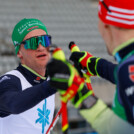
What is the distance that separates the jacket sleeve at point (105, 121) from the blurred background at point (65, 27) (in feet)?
20.8

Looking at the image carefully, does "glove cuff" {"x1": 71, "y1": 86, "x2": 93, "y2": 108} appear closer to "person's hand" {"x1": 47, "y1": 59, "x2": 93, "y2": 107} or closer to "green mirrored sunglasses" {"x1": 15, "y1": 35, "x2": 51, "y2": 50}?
"person's hand" {"x1": 47, "y1": 59, "x2": 93, "y2": 107}

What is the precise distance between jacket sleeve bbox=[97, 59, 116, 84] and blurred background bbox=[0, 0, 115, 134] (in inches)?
213

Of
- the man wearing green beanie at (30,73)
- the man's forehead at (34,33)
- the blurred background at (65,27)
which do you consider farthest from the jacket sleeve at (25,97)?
the blurred background at (65,27)

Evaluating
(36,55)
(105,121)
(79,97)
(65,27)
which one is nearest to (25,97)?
(79,97)

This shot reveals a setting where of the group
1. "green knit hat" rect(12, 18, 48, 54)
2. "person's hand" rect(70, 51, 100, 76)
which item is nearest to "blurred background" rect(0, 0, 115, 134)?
"green knit hat" rect(12, 18, 48, 54)

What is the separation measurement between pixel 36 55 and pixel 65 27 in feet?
30.3

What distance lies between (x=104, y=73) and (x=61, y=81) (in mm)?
1098

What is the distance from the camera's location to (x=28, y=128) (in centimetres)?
271

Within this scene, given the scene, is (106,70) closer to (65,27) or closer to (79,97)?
(79,97)

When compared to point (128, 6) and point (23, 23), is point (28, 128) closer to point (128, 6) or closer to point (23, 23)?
point (23, 23)

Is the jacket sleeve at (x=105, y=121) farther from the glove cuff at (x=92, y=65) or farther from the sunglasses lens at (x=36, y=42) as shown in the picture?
the sunglasses lens at (x=36, y=42)

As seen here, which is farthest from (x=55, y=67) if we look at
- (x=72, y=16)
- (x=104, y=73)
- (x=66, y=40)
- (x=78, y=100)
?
(x=72, y=16)

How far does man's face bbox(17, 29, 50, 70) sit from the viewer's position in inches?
108

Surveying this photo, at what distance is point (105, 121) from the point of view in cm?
154
